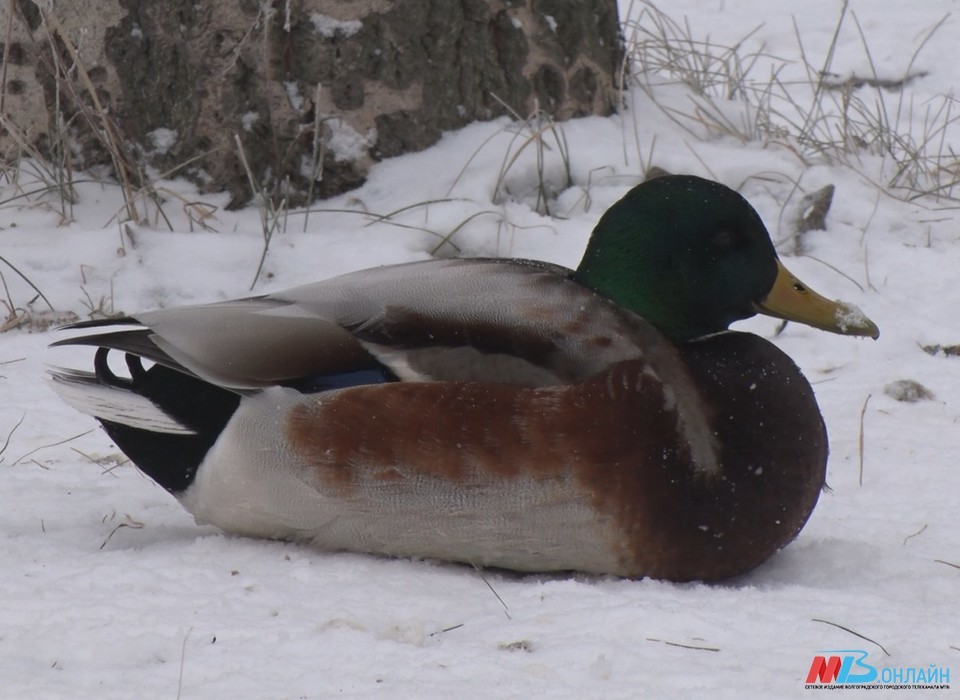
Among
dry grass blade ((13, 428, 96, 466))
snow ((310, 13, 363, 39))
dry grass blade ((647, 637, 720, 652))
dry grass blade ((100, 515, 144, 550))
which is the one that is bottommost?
dry grass blade ((13, 428, 96, 466))

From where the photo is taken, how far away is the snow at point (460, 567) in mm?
2209

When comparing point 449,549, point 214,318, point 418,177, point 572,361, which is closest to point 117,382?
Result: point 214,318

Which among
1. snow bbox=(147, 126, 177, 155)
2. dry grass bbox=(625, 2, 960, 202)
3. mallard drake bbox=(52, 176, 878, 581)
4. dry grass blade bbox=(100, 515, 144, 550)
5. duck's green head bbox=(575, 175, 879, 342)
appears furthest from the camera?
dry grass bbox=(625, 2, 960, 202)

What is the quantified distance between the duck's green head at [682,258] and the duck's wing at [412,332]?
80 millimetres

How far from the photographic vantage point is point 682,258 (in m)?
3.00

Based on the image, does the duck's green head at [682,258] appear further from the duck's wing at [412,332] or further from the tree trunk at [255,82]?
the tree trunk at [255,82]

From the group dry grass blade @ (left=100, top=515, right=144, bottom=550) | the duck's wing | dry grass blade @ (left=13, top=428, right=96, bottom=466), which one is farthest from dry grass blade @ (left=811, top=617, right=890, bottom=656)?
dry grass blade @ (left=13, top=428, right=96, bottom=466)

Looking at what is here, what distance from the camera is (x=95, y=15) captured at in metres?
4.77

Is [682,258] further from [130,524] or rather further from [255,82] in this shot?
[255,82]

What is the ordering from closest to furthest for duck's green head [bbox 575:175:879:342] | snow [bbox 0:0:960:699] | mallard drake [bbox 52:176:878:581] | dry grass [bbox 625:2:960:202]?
snow [bbox 0:0:960:699] → mallard drake [bbox 52:176:878:581] → duck's green head [bbox 575:175:879:342] → dry grass [bbox 625:2:960:202]

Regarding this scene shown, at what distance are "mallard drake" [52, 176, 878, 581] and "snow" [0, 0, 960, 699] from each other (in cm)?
11

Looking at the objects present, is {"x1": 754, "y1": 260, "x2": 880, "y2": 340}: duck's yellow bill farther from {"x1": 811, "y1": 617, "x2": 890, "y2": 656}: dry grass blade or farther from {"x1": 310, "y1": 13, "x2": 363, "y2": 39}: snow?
{"x1": 310, "y1": 13, "x2": 363, "y2": 39}: snow

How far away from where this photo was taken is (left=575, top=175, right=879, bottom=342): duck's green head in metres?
2.99

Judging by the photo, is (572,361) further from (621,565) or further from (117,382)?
(117,382)
